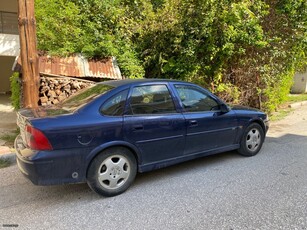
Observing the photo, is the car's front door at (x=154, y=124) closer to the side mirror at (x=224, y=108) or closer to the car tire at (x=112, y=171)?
the car tire at (x=112, y=171)

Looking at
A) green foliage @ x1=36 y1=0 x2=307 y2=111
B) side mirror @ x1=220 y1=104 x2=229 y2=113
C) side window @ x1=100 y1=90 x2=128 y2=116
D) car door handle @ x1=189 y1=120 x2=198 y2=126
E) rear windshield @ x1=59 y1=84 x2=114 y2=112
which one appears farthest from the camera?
green foliage @ x1=36 y1=0 x2=307 y2=111

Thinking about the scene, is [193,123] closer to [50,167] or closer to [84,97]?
[84,97]

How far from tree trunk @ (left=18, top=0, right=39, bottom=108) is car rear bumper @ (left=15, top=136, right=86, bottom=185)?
2182mm

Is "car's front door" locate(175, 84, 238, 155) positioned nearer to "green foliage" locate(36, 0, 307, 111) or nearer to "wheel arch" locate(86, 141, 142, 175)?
"wheel arch" locate(86, 141, 142, 175)

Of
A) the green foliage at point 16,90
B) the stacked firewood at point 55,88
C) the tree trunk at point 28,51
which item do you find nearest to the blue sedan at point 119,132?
the tree trunk at point 28,51

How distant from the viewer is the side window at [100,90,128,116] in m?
3.41

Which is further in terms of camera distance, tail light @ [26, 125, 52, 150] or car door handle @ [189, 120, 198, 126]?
car door handle @ [189, 120, 198, 126]

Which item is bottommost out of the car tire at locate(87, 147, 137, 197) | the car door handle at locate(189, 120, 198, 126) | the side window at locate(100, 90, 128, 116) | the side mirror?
the car tire at locate(87, 147, 137, 197)

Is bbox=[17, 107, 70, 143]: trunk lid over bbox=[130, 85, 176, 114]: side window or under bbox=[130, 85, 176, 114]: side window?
under

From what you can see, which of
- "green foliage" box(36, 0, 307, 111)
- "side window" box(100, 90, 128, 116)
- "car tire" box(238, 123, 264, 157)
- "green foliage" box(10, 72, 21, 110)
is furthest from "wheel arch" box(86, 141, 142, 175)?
"green foliage" box(10, 72, 21, 110)

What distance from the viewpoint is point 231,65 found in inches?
296

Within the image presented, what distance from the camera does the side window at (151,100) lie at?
364 centimetres

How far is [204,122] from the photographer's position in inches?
163

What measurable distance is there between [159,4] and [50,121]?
6.48 m
